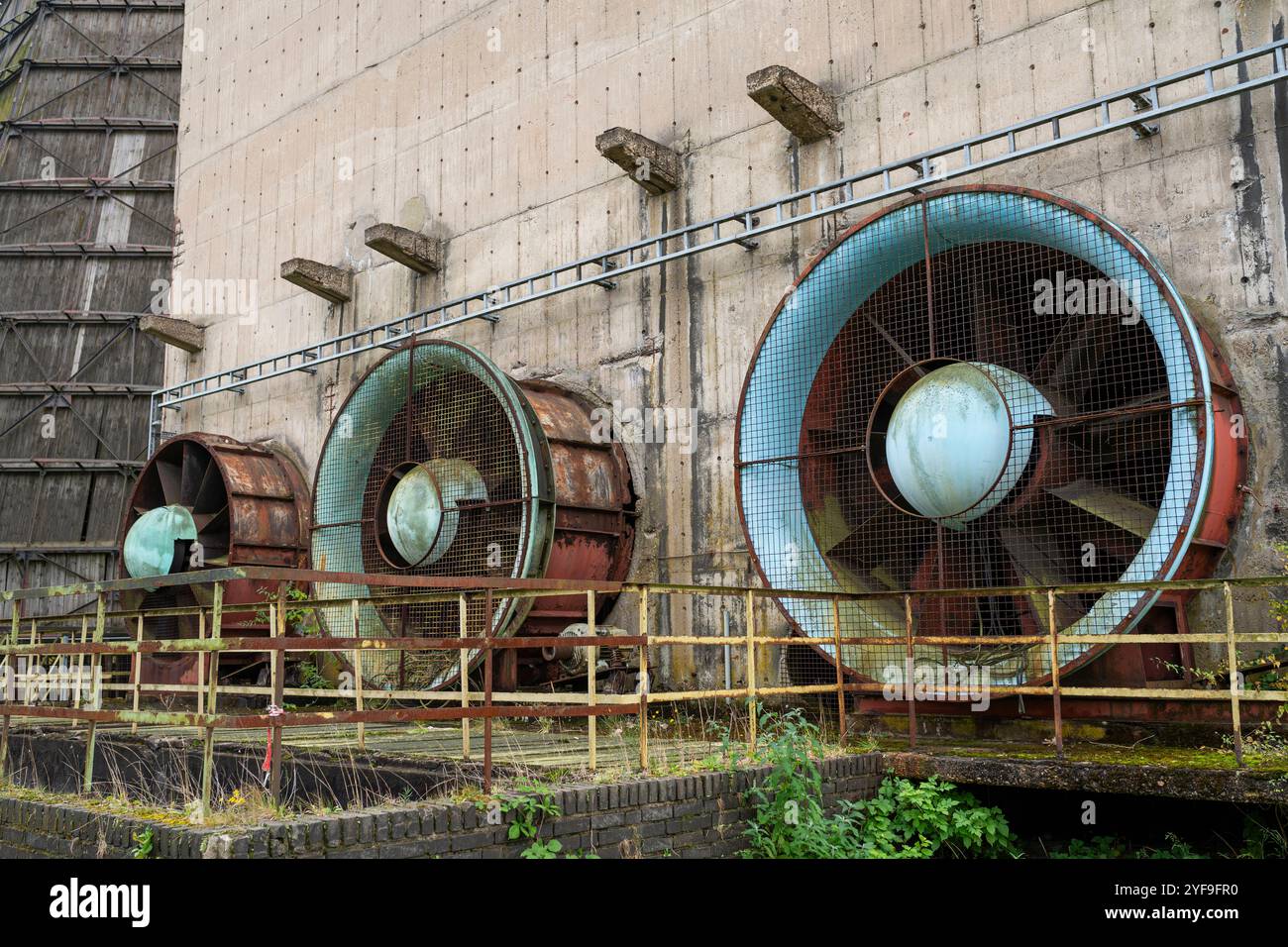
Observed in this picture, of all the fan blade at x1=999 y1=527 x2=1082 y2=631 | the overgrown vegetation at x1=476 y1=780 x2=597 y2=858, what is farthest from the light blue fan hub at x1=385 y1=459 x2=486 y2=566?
the overgrown vegetation at x1=476 y1=780 x2=597 y2=858

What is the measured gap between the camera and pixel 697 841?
504 centimetres

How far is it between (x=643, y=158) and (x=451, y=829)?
632 cm

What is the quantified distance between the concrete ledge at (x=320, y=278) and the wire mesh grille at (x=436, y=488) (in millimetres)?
2415

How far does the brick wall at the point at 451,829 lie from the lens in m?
3.84

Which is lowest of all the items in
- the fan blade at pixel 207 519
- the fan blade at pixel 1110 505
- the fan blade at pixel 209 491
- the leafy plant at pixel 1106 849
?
the leafy plant at pixel 1106 849

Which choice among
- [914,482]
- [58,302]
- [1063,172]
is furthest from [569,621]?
[58,302]

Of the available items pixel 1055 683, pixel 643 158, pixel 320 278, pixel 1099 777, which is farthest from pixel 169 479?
pixel 1099 777

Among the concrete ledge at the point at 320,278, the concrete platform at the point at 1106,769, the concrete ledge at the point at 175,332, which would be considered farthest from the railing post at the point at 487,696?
the concrete ledge at the point at 175,332

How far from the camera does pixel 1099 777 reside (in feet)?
17.3

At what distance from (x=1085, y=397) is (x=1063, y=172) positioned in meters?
1.47

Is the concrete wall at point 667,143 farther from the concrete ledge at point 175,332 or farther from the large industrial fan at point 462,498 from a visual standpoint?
the large industrial fan at point 462,498

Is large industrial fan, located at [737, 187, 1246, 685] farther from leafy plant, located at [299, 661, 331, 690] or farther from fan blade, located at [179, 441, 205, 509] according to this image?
fan blade, located at [179, 441, 205, 509]

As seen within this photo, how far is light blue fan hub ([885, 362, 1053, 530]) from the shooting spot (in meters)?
6.82

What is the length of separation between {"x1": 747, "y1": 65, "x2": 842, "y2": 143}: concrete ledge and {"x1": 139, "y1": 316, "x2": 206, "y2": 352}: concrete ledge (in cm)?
903
